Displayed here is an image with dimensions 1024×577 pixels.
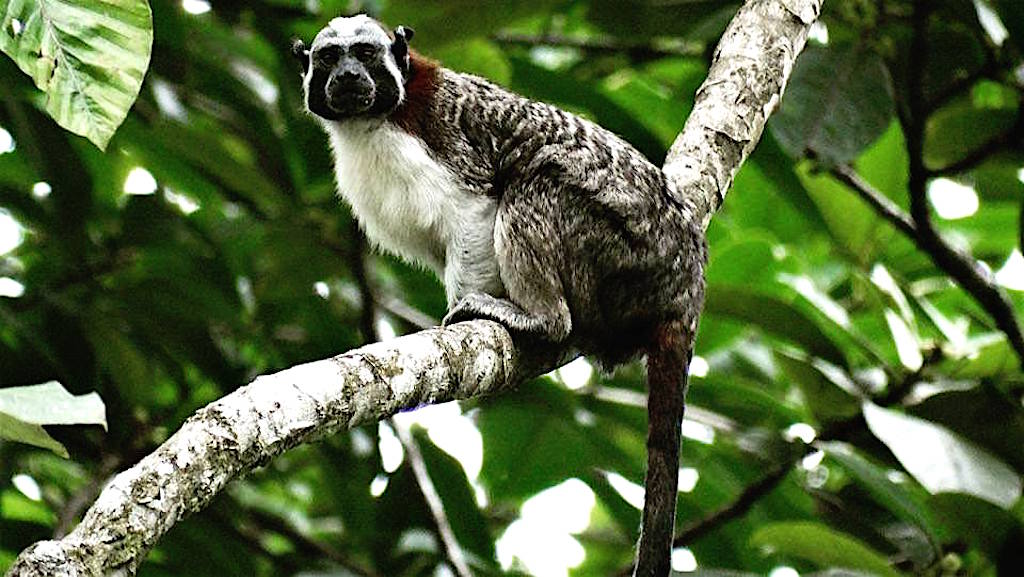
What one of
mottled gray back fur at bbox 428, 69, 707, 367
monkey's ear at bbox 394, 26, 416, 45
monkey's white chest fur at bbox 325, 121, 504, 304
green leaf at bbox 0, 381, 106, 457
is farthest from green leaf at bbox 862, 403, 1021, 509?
green leaf at bbox 0, 381, 106, 457

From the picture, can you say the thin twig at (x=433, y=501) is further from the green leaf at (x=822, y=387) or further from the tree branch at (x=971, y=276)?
the tree branch at (x=971, y=276)

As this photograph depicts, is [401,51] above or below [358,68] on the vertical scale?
above

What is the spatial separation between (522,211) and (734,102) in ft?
1.80

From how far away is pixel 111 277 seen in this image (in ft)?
14.0

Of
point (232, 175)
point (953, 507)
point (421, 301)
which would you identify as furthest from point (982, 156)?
point (232, 175)

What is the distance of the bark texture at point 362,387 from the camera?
5.04 ft

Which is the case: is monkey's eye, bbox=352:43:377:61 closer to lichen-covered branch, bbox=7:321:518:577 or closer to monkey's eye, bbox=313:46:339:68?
monkey's eye, bbox=313:46:339:68

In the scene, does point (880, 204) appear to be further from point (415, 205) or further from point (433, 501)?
point (433, 501)

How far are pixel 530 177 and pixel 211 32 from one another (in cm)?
163

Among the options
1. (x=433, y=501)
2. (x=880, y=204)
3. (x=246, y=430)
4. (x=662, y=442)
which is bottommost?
(x=246, y=430)

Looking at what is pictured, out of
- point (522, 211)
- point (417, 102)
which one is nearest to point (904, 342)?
point (522, 211)

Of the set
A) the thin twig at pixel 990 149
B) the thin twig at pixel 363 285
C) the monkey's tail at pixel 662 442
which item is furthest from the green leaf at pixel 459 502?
the thin twig at pixel 990 149

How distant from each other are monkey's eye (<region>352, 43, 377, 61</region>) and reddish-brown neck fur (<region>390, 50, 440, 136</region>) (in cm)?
14

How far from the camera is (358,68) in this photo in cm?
344
